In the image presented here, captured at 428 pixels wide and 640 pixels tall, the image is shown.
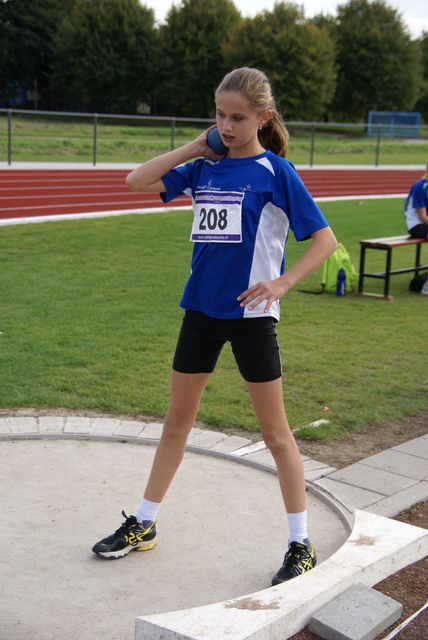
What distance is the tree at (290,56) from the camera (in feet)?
188

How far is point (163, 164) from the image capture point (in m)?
3.08

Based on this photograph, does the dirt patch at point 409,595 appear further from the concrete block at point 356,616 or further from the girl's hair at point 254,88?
the girl's hair at point 254,88

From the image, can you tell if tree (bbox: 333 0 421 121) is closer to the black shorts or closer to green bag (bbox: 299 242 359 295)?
green bag (bbox: 299 242 359 295)

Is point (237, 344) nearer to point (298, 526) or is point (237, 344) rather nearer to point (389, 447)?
point (298, 526)

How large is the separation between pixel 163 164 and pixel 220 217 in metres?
0.36

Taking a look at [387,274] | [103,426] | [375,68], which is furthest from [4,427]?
[375,68]

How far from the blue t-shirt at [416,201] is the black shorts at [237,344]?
7005mm

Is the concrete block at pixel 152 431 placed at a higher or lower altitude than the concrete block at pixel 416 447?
higher

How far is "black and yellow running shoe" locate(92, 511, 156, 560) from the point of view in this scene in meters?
3.24

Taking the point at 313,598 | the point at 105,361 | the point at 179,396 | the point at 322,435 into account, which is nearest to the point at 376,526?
the point at 313,598

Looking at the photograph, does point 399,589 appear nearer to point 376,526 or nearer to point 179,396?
point 376,526

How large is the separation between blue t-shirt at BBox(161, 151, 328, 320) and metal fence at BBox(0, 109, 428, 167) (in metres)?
16.9

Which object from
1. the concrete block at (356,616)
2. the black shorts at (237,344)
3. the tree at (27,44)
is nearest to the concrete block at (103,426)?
the black shorts at (237,344)

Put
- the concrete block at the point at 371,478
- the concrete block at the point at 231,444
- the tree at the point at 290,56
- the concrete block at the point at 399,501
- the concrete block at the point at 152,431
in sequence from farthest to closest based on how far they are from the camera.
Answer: the tree at the point at 290,56 < the concrete block at the point at 152,431 < the concrete block at the point at 231,444 < the concrete block at the point at 371,478 < the concrete block at the point at 399,501
